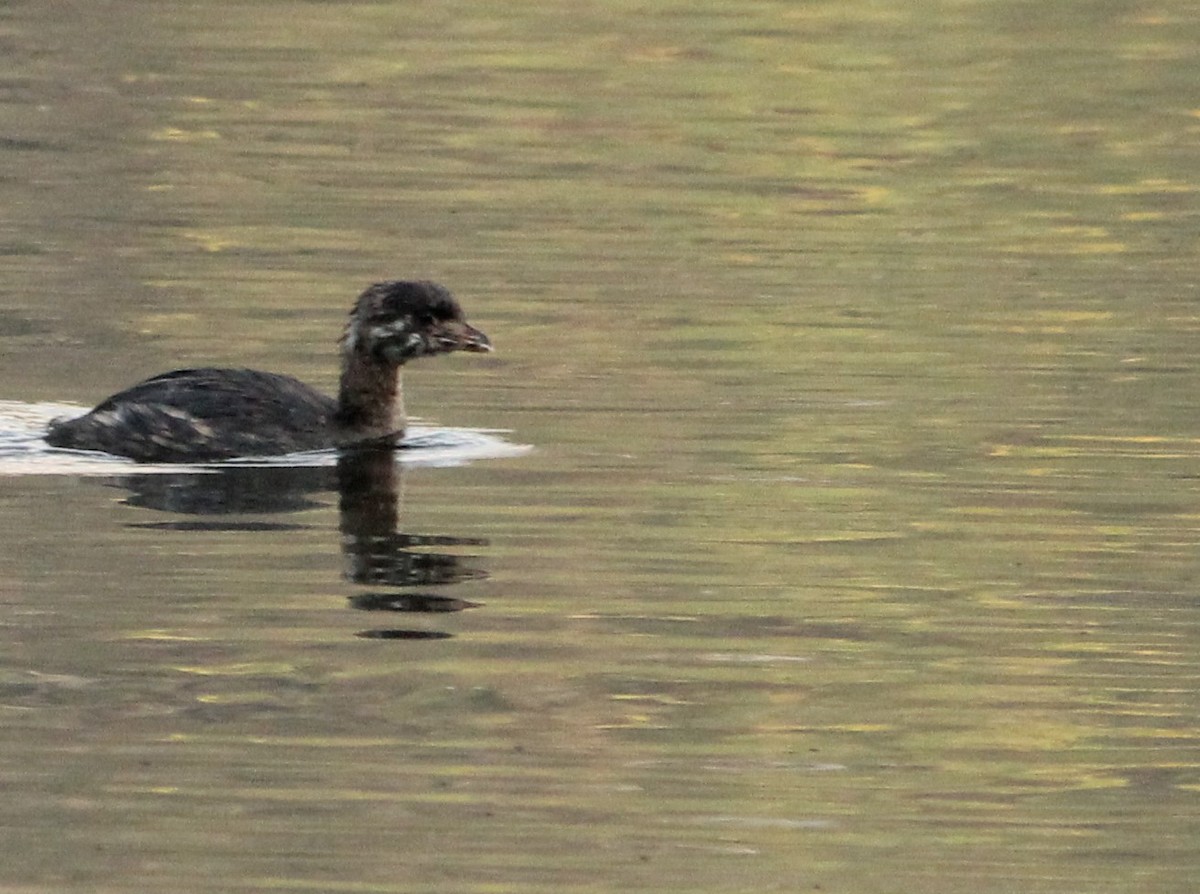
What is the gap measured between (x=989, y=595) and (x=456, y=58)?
1930 centimetres

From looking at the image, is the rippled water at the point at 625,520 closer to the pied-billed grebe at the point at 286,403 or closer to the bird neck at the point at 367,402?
the pied-billed grebe at the point at 286,403

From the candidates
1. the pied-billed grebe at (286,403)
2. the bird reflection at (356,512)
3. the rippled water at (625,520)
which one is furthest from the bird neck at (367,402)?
the rippled water at (625,520)

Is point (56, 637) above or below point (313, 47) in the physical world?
below

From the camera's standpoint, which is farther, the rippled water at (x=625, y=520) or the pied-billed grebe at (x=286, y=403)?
the pied-billed grebe at (x=286, y=403)

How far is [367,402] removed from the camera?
46.6 ft

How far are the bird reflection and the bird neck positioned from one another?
191 millimetres

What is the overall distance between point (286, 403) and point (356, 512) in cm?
150

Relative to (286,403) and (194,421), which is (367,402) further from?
(194,421)

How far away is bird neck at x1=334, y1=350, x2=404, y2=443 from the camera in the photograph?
14.2 meters

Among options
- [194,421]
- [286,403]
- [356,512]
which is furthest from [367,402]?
[356,512]

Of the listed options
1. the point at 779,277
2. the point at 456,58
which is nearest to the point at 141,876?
the point at 779,277

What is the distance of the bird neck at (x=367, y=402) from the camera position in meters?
14.2

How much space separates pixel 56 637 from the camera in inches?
394

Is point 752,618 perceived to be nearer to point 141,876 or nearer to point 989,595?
point 989,595
